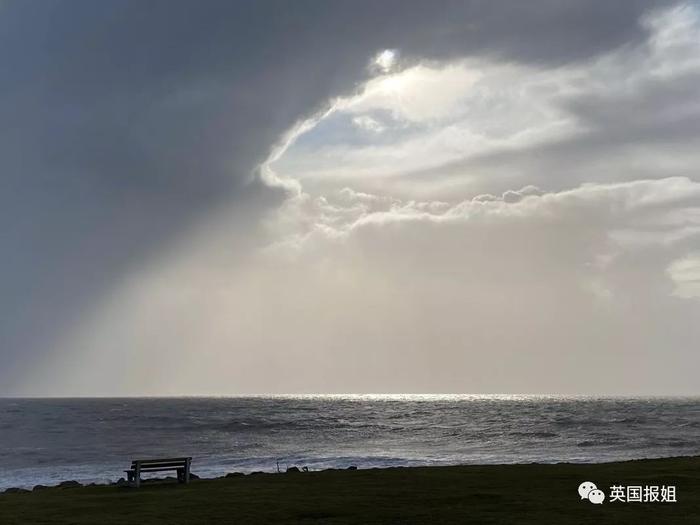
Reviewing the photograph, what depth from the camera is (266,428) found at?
100 m

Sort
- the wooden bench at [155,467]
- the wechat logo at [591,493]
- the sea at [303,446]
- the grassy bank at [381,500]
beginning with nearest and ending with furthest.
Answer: the grassy bank at [381,500]
the wechat logo at [591,493]
the wooden bench at [155,467]
the sea at [303,446]

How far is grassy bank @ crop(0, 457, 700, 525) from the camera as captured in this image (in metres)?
16.5

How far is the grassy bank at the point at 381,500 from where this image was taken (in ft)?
54.0

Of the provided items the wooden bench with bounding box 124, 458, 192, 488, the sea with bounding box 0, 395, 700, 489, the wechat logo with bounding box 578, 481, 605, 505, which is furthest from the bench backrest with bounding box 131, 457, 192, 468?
the sea with bounding box 0, 395, 700, 489

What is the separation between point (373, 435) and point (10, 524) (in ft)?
226

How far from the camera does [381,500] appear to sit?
19172mm

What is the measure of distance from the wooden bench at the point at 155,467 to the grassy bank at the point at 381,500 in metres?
0.48

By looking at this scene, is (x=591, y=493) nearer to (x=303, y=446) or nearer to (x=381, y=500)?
(x=381, y=500)

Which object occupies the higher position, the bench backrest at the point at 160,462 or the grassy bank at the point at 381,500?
the bench backrest at the point at 160,462

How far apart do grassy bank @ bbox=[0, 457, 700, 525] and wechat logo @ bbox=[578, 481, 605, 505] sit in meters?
0.24

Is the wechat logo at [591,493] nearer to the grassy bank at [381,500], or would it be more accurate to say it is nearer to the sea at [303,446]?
the grassy bank at [381,500]

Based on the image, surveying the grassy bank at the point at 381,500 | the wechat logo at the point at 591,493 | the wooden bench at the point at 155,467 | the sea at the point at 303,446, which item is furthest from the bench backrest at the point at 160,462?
the sea at the point at 303,446

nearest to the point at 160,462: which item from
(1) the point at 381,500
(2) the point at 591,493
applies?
(1) the point at 381,500

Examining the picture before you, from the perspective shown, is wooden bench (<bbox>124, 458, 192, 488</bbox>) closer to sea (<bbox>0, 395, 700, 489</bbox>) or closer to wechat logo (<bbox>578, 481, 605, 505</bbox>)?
wechat logo (<bbox>578, 481, 605, 505</bbox>)
